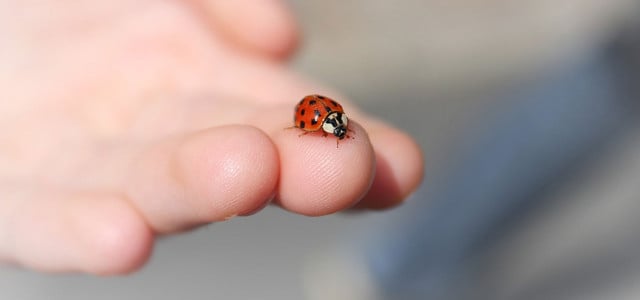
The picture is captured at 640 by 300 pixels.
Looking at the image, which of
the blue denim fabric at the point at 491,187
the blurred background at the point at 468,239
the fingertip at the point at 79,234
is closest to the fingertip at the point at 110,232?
the fingertip at the point at 79,234

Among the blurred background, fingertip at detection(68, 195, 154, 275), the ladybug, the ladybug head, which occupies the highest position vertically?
the blurred background

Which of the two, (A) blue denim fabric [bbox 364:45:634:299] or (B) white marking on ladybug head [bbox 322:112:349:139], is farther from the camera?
(A) blue denim fabric [bbox 364:45:634:299]

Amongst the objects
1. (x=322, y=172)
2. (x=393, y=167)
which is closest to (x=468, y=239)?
(x=393, y=167)

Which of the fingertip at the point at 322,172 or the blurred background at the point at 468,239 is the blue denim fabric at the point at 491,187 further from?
the fingertip at the point at 322,172

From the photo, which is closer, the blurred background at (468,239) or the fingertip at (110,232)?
the fingertip at (110,232)

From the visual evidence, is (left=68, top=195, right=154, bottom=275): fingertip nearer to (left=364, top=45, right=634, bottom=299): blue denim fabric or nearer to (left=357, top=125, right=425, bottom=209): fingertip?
(left=357, top=125, right=425, bottom=209): fingertip

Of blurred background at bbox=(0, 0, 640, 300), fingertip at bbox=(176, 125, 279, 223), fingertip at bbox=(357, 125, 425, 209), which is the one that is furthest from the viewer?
blurred background at bbox=(0, 0, 640, 300)

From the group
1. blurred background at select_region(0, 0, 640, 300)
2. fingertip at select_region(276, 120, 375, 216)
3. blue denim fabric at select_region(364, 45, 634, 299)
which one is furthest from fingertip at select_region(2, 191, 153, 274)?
blue denim fabric at select_region(364, 45, 634, 299)

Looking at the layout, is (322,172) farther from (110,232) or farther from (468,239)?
(468,239)
